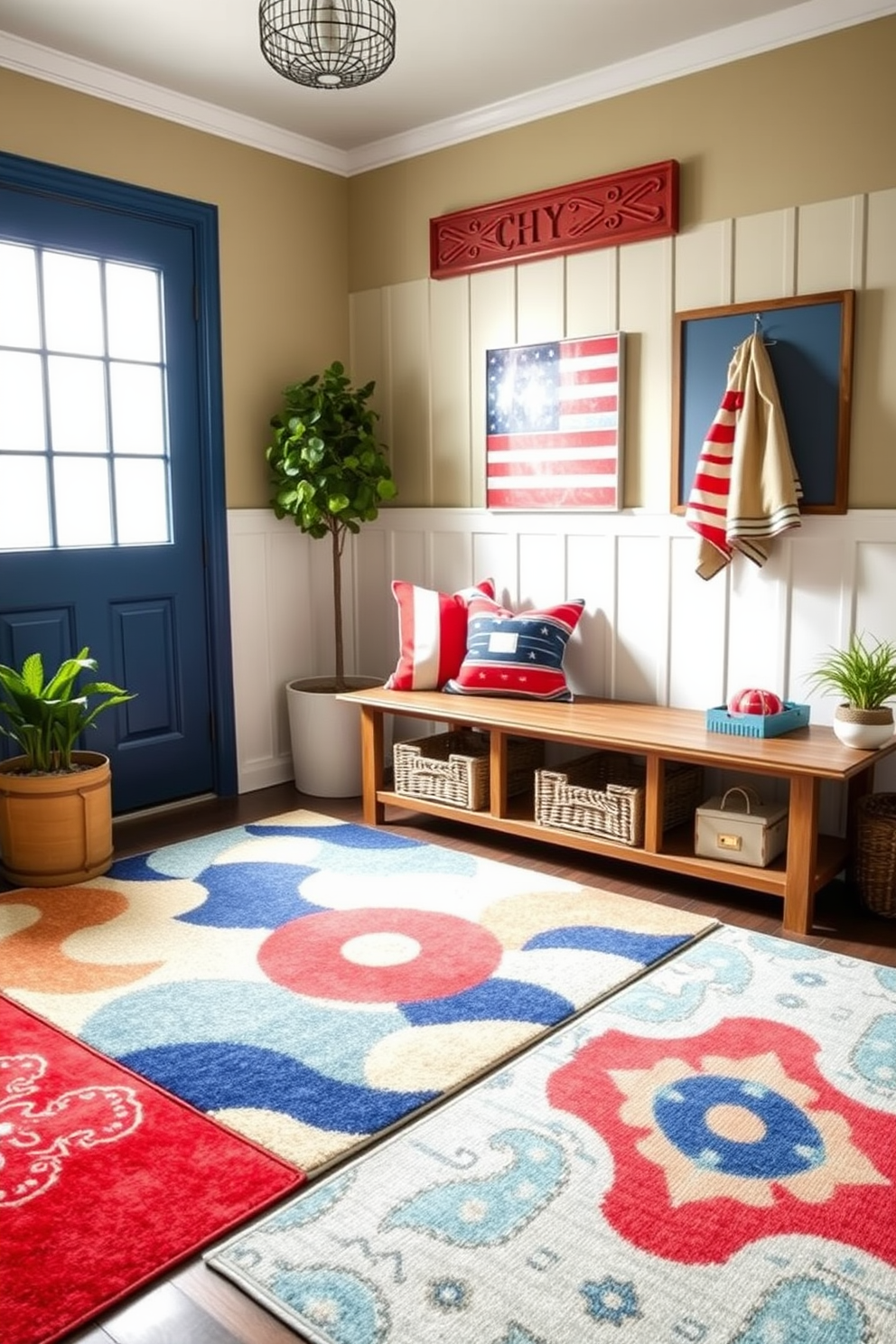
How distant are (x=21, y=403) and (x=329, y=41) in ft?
5.30

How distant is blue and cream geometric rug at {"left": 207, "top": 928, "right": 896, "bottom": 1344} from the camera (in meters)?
1.62

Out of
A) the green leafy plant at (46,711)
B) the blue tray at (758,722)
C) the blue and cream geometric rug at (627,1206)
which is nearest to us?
the blue and cream geometric rug at (627,1206)

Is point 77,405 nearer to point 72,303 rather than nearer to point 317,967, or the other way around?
point 72,303

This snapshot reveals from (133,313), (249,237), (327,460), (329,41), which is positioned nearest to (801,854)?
(327,460)

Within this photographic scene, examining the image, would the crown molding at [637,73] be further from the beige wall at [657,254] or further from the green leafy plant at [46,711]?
the green leafy plant at [46,711]

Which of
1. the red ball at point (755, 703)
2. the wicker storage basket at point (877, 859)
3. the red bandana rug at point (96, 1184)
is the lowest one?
the red bandana rug at point (96, 1184)

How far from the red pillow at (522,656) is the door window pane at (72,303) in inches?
67.6

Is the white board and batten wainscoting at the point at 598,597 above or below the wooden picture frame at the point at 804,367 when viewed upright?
below

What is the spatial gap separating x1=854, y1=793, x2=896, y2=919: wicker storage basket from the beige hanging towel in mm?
905

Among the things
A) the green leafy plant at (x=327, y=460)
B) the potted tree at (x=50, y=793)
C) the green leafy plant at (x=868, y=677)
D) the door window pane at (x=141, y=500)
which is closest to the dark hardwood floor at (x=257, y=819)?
the potted tree at (x=50, y=793)

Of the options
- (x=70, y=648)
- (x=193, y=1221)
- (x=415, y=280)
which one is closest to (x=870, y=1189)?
(x=193, y=1221)

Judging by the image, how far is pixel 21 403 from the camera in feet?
12.2

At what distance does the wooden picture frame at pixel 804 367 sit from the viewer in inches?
133

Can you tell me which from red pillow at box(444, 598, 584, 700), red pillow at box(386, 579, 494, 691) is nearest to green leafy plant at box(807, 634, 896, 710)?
red pillow at box(444, 598, 584, 700)
